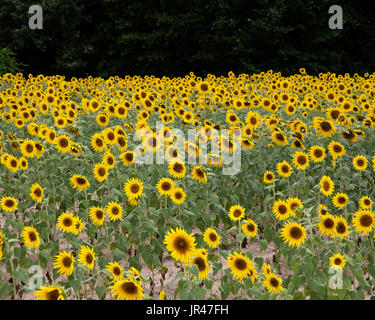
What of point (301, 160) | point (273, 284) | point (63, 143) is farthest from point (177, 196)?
point (63, 143)

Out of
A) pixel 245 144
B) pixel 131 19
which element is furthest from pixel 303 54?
pixel 245 144

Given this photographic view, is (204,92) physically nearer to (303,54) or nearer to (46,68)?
(303,54)

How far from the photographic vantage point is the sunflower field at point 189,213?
2949mm

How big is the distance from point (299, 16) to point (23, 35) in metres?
11.8

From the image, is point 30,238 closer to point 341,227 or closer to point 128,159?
point 128,159

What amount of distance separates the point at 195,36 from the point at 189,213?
1780 cm

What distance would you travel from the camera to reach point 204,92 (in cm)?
833

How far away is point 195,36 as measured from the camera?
2061cm

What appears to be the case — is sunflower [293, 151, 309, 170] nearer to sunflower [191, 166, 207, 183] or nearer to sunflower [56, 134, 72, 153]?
sunflower [191, 166, 207, 183]

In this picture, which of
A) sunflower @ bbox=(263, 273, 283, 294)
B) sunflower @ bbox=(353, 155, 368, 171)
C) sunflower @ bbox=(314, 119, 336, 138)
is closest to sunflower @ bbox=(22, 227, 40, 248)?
sunflower @ bbox=(263, 273, 283, 294)

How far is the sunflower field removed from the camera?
2.95 m

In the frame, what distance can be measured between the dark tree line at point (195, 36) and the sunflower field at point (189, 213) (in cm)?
1317

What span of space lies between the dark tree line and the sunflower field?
1317 centimetres
